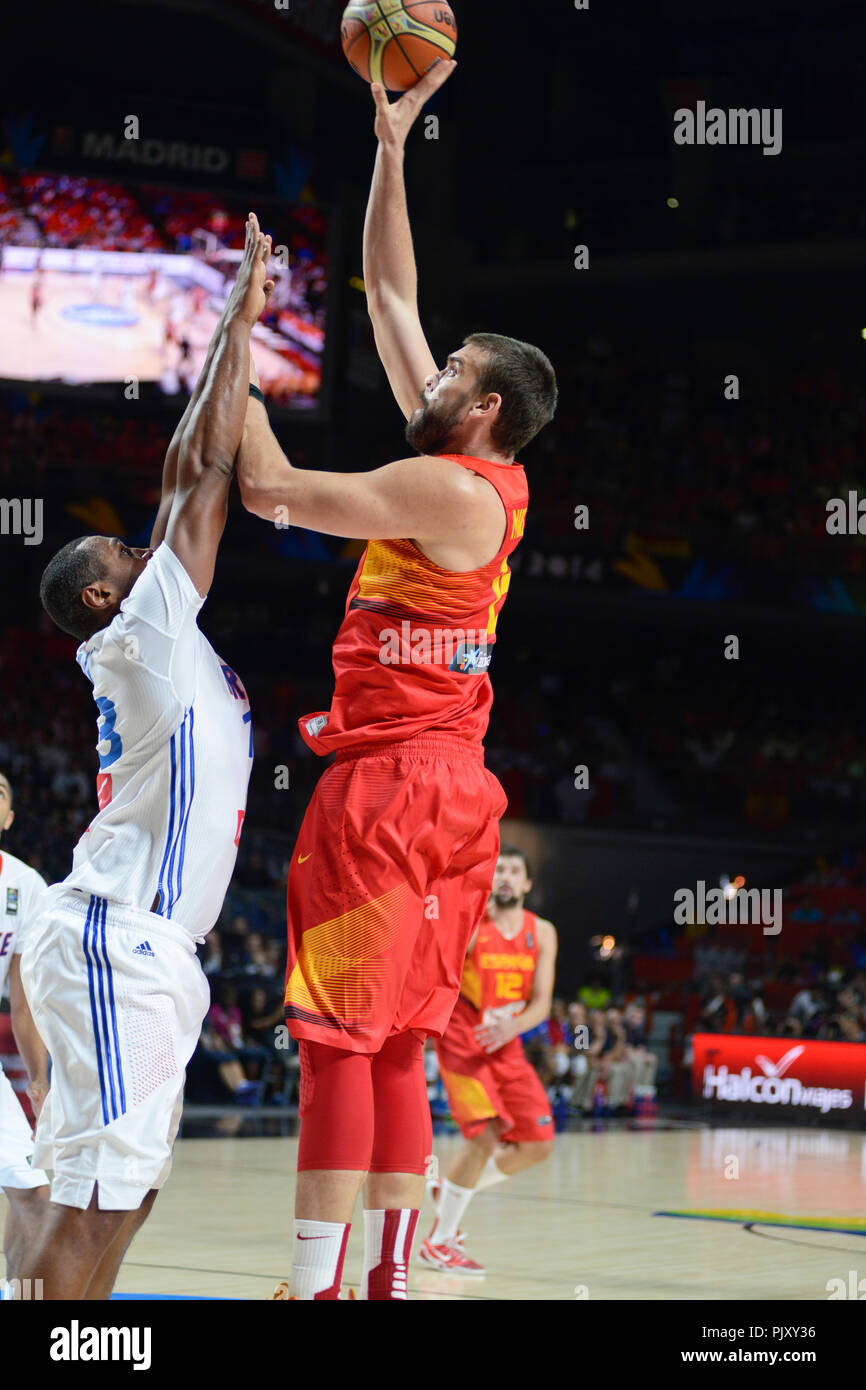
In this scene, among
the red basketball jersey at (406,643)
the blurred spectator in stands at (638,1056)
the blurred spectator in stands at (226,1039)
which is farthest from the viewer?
the blurred spectator in stands at (638,1056)

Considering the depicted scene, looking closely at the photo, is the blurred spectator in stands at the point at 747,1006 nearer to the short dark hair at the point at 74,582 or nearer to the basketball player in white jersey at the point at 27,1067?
the basketball player in white jersey at the point at 27,1067

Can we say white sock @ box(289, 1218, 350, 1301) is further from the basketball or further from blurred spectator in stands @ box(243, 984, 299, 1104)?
blurred spectator in stands @ box(243, 984, 299, 1104)

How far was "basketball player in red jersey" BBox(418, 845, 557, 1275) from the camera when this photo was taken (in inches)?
300

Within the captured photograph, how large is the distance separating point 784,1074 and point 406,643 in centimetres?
1394

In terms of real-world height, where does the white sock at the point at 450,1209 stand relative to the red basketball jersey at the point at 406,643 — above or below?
below

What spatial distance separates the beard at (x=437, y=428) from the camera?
3984 millimetres

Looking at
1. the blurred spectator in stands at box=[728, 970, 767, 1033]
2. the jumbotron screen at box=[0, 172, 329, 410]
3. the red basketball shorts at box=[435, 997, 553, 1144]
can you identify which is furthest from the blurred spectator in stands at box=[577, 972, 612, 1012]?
the red basketball shorts at box=[435, 997, 553, 1144]

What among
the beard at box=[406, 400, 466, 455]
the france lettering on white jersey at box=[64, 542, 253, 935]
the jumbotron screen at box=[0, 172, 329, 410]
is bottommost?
the france lettering on white jersey at box=[64, 542, 253, 935]

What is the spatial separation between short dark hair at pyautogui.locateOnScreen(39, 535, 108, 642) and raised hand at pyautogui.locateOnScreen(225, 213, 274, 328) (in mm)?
665

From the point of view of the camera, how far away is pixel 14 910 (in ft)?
20.3

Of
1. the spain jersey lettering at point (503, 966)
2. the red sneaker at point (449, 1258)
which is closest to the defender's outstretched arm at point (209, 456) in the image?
the red sneaker at point (449, 1258)

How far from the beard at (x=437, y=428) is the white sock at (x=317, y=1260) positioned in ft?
6.22
